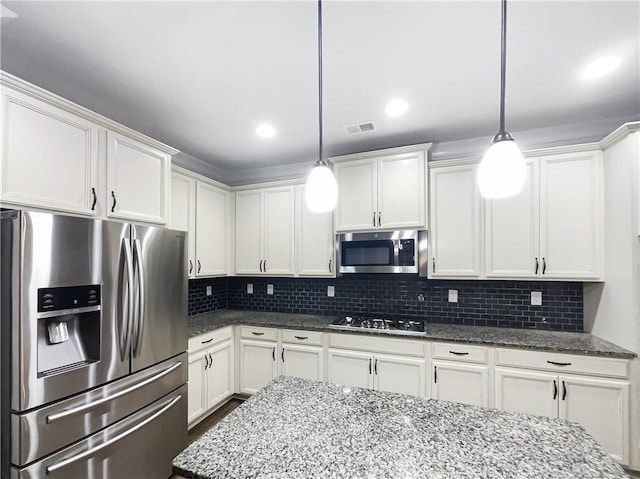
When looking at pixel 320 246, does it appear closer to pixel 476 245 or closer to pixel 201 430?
pixel 476 245

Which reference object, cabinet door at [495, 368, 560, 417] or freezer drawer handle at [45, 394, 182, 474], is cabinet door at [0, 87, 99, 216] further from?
cabinet door at [495, 368, 560, 417]

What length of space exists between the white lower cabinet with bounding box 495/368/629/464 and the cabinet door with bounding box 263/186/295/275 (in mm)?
2197

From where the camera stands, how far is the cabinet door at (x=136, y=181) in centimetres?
190

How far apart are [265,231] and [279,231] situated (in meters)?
0.18

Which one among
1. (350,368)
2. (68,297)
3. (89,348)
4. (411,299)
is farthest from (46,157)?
(411,299)

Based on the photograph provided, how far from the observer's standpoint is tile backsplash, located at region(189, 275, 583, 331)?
2.59 m

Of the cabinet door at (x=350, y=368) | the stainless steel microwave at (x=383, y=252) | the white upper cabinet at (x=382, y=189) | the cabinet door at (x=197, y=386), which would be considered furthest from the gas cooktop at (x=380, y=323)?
the cabinet door at (x=197, y=386)

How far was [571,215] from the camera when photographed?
235 centimetres

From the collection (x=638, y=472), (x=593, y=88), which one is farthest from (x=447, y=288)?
(x=593, y=88)

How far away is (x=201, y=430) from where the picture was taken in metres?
2.61

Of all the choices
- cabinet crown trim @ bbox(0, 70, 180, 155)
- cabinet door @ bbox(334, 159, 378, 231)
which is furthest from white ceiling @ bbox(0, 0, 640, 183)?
cabinet door @ bbox(334, 159, 378, 231)

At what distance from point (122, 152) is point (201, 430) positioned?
2.41m

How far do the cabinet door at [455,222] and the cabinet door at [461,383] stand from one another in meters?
0.78

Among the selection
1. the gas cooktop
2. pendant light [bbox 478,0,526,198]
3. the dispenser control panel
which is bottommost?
the gas cooktop
